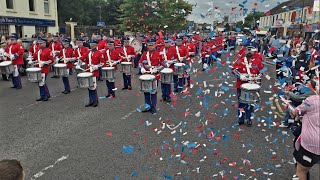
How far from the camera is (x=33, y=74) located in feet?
30.2

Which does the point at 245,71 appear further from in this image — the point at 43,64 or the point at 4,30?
the point at 4,30

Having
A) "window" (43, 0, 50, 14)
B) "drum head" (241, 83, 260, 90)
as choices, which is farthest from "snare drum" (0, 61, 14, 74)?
"window" (43, 0, 50, 14)

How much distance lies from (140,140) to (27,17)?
27.7 metres

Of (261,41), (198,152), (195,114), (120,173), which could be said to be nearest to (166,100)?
(195,114)

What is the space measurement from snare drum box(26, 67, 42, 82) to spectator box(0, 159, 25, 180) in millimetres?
7574

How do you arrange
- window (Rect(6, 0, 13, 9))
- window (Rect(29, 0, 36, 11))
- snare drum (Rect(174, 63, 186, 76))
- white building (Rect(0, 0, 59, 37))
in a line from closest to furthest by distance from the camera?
snare drum (Rect(174, 63, 186, 76))
white building (Rect(0, 0, 59, 37))
window (Rect(6, 0, 13, 9))
window (Rect(29, 0, 36, 11))

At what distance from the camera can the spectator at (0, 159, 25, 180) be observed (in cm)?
207

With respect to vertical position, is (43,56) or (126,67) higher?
(43,56)

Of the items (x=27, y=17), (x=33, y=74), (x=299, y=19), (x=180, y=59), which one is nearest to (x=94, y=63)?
(x=33, y=74)

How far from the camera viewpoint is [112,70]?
31.5 feet

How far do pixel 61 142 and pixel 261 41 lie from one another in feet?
77.0

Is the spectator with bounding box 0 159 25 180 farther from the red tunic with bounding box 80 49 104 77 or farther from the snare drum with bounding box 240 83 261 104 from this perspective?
the red tunic with bounding box 80 49 104 77

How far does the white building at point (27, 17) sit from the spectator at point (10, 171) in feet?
93.1

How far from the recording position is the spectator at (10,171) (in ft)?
6.79
